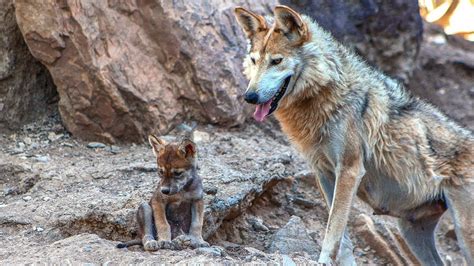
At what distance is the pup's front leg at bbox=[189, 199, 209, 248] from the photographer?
8050mm

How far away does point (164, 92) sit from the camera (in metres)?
10.7

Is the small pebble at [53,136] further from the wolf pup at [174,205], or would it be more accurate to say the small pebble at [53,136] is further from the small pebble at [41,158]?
the wolf pup at [174,205]

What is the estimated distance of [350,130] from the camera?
8.37 meters

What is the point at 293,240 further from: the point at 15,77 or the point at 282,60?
the point at 15,77

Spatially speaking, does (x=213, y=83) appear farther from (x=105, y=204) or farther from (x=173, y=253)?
(x=173, y=253)

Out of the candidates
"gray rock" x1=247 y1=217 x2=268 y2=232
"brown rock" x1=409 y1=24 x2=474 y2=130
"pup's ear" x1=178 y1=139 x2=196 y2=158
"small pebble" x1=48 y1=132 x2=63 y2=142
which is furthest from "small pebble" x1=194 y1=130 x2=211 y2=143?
"brown rock" x1=409 y1=24 x2=474 y2=130

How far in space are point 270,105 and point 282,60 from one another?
0.39 meters

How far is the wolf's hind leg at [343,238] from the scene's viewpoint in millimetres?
8539

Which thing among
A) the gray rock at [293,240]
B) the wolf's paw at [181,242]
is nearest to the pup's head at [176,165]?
the wolf's paw at [181,242]

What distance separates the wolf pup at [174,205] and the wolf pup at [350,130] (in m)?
0.74

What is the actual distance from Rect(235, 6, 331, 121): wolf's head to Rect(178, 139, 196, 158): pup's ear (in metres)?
0.58

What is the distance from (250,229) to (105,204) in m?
1.66

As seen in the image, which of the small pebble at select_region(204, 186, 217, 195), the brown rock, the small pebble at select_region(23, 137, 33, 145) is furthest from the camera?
the brown rock

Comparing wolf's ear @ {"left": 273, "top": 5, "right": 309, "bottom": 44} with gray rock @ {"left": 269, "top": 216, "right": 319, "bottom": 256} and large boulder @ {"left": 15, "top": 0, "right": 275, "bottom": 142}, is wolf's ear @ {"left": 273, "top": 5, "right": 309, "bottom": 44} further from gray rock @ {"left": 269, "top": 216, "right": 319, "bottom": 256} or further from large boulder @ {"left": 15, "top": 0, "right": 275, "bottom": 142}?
large boulder @ {"left": 15, "top": 0, "right": 275, "bottom": 142}
